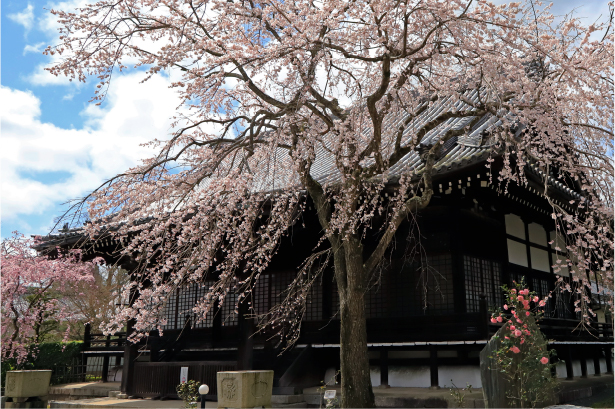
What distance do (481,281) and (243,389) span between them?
5330mm

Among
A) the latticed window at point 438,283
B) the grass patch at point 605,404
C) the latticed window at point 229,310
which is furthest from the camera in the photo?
the latticed window at point 229,310

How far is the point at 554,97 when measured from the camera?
6652 millimetres

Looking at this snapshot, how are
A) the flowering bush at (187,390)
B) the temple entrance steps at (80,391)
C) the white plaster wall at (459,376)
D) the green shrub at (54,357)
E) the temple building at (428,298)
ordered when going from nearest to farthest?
the temple building at (428,298)
the white plaster wall at (459,376)
the flowering bush at (187,390)
the temple entrance steps at (80,391)
the green shrub at (54,357)

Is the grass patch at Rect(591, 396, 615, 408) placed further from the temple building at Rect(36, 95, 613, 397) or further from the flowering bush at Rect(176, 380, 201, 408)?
the flowering bush at Rect(176, 380, 201, 408)

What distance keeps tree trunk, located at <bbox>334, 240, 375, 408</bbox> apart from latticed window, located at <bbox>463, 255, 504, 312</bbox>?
3.60 metres

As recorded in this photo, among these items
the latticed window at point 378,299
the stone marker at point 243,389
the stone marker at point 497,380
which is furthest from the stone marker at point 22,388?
the stone marker at point 497,380

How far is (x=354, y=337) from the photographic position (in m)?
6.71

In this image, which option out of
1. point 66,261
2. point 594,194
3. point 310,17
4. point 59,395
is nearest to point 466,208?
point 594,194

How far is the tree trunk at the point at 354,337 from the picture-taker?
6.55 meters

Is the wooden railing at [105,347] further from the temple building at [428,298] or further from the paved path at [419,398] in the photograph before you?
the paved path at [419,398]

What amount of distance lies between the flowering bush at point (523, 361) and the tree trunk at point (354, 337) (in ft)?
5.47

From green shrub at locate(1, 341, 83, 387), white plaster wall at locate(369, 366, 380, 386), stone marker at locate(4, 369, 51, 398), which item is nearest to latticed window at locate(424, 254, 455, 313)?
white plaster wall at locate(369, 366, 380, 386)

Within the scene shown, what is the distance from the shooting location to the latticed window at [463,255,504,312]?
32.0ft

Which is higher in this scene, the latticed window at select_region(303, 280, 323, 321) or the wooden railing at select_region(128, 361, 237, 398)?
the latticed window at select_region(303, 280, 323, 321)
